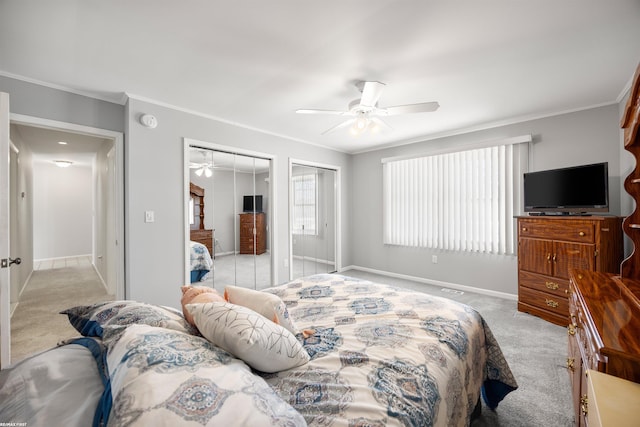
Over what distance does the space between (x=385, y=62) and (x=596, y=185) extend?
104 inches

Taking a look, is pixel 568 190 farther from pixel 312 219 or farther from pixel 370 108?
pixel 312 219

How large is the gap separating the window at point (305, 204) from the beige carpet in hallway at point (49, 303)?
3.01 metres

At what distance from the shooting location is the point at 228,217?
3.90 m

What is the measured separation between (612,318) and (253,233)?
384cm

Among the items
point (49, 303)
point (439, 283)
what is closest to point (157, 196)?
point (49, 303)

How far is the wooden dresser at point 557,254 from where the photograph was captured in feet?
8.93

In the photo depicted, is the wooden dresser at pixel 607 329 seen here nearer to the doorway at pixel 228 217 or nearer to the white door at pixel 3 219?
the white door at pixel 3 219

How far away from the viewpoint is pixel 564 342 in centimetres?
263

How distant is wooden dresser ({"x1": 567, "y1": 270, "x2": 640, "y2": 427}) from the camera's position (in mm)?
822

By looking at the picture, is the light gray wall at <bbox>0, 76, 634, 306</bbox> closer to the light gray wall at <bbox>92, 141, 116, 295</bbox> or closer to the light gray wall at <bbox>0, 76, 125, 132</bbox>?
the light gray wall at <bbox>0, 76, 125, 132</bbox>

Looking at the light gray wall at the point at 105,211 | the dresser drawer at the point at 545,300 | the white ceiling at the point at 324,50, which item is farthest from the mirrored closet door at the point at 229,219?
the dresser drawer at the point at 545,300

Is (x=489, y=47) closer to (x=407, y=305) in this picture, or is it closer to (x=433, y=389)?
(x=407, y=305)

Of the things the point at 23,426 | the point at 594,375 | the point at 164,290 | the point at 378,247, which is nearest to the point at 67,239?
the point at 164,290

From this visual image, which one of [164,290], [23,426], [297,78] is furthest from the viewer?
[164,290]
